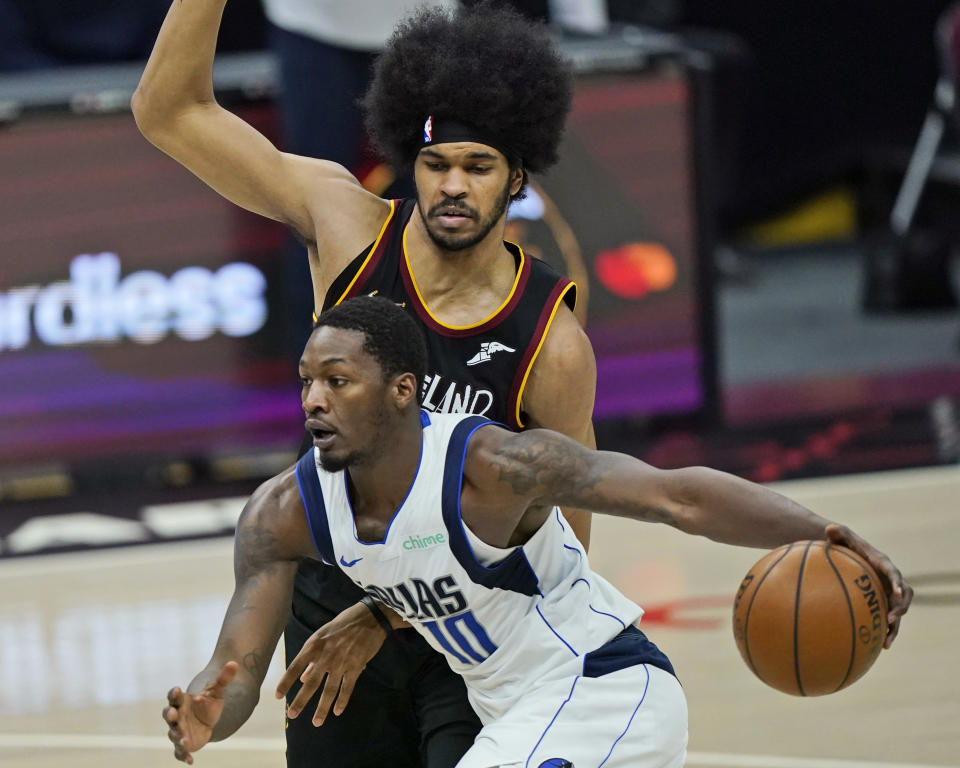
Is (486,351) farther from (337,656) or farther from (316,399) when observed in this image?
(337,656)

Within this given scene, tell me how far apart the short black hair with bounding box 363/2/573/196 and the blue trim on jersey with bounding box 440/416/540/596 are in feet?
2.68

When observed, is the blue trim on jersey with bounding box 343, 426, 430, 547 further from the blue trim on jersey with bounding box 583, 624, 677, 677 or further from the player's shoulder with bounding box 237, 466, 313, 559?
the blue trim on jersey with bounding box 583, 624, 677, 677

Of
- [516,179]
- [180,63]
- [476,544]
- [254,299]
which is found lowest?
[254,299]

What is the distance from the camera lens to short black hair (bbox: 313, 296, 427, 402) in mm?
3699

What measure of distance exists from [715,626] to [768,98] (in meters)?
8.33

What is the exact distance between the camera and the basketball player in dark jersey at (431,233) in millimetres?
4125

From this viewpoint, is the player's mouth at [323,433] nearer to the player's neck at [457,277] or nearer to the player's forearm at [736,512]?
the player's neck at [457,277]

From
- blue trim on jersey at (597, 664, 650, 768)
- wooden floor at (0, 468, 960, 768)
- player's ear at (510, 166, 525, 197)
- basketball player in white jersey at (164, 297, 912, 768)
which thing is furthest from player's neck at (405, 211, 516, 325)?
wooden floor at (0, 468, 960, 768)

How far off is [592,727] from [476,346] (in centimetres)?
95

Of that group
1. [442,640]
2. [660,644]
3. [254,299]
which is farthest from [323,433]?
[254,299]

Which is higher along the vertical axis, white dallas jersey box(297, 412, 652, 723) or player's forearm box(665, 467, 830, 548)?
player's forearm box(665, 467, 830, 548)

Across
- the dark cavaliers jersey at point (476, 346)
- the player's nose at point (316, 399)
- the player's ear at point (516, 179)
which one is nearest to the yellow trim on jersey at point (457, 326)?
the dark cavaliers jersey at point (476, 346)

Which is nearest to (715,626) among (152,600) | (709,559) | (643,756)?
(709,559)

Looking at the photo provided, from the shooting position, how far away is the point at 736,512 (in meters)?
3.54
